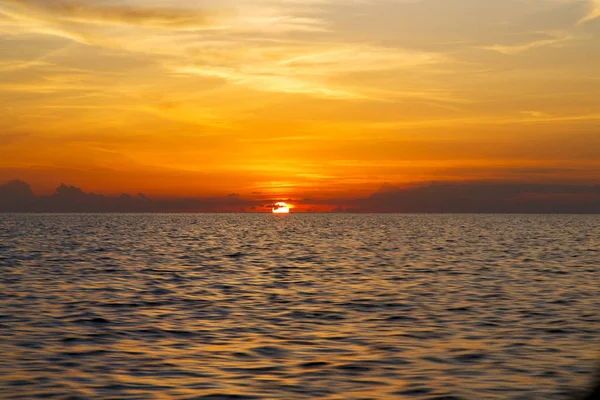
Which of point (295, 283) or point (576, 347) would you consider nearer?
point (576, 347)

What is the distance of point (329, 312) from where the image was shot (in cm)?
2573

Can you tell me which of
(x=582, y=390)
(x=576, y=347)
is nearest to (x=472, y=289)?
(x=576, y=347)

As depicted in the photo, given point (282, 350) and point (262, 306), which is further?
point (262, 306)

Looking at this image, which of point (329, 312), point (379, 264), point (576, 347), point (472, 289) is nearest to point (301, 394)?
point (576, 347)

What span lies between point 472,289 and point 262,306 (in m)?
10.7

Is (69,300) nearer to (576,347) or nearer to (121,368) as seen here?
(121,368)

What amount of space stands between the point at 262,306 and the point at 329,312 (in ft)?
9.85

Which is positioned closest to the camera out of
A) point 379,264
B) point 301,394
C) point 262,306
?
point 301,394

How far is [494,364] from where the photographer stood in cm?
1733

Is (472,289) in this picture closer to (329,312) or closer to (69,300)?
(329,312)

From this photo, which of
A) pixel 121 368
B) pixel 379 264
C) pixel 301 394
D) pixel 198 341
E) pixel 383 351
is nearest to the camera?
pixel 301 394

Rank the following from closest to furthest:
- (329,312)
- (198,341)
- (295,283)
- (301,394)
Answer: (301,394) < (198,341) < (329,312) < (295,283)

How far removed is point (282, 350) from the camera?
1897 centimetres

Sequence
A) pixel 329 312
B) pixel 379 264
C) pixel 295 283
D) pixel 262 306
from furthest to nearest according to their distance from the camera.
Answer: pixel 379 264, pixel 295 283, pixel 262 306, pixel 329 312
